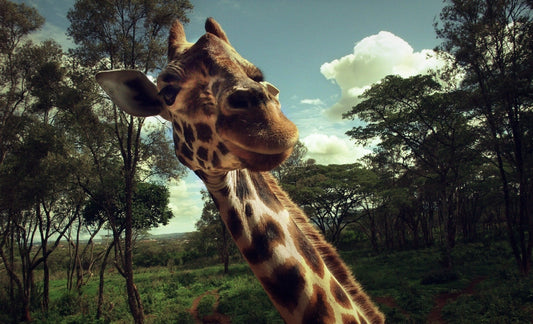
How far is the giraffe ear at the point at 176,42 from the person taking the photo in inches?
81.9

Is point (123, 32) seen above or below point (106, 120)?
above

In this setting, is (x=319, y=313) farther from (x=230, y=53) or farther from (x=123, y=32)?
(x=123, y=32)

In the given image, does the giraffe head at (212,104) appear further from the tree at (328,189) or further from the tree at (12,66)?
the tree at (328,189)

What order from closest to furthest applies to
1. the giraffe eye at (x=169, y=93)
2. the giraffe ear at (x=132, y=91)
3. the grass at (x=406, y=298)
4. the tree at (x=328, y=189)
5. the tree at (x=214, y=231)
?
the giraffe eye at (x=169, y=93) < the giraffe ear at (x=132, y=91) < the grass at (x=406, y=298) < the tree at (x=328, y=189) < the tree at (x=214, y=231)

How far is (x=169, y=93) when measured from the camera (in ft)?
6.23

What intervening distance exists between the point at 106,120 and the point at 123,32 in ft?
13.4

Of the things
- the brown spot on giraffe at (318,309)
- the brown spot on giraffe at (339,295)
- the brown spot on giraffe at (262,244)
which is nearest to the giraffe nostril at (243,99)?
the brown spot on giraffe at (262,244)

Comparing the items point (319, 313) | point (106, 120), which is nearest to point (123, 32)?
point (106, 120)

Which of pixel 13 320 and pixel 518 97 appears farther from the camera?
pixel 13 320

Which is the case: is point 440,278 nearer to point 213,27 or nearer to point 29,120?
point 213,27

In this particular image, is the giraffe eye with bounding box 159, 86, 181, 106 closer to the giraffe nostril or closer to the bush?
the giraffe nostril

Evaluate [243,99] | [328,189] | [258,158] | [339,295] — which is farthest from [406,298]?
[328,189]

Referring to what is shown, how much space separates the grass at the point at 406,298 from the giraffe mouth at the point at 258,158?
39.9ft

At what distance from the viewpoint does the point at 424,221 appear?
37469 millimetres
